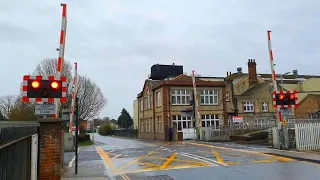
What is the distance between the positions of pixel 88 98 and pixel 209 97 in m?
17.7

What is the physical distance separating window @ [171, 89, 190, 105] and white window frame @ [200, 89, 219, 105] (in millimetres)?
1946

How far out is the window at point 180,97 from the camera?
143 feet

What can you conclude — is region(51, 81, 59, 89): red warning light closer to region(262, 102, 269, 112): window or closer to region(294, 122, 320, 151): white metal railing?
region(294, 122, 320, 151): white metal railing

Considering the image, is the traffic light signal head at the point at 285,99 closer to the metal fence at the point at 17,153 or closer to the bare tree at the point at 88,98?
the metal fence at the point at 17,153

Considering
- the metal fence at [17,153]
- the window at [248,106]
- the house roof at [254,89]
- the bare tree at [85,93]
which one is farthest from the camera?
the house roof at [254,89]

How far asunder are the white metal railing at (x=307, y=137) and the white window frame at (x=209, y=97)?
26111mm

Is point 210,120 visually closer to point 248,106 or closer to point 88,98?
point 248,106

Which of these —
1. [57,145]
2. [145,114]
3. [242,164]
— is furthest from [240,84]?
[57,145]

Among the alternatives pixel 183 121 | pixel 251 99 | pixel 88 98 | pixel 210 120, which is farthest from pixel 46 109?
pixel 251 99

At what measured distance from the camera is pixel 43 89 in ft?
30.2

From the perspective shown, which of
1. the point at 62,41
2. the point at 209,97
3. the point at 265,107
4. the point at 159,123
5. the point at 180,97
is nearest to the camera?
the point at 62,41

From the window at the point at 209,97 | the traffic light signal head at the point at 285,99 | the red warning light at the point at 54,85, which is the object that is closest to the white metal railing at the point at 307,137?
the traffic light signal head at the point at 285,99

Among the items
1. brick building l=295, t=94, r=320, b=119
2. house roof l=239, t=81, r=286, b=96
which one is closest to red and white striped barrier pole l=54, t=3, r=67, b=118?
house roof l=239, t=81, r=286, b=96

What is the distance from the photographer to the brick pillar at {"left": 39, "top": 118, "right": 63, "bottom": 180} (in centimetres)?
905
